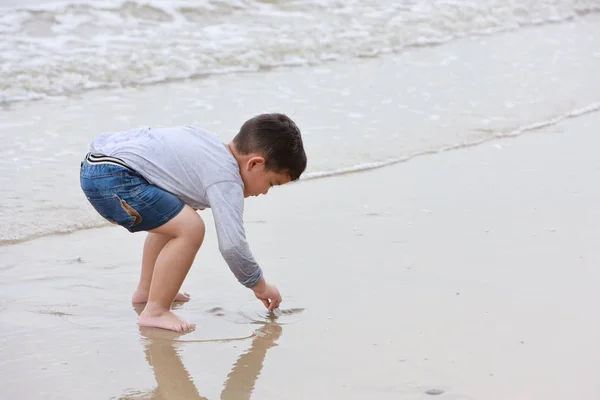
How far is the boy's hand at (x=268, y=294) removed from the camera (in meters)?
2.92

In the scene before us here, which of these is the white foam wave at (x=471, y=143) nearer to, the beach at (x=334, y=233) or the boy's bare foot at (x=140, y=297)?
the beach at (x=334, y=233)

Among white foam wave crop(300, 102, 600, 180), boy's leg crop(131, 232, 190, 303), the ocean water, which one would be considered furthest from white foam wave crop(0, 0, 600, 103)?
boy's leg crop(131, 232, 190, 303)

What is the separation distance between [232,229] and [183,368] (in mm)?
480

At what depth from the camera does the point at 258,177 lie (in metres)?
2.94

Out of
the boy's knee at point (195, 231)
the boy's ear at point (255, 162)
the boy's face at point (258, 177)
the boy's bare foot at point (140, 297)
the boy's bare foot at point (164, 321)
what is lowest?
the boy's bare foot at point (140, 297)

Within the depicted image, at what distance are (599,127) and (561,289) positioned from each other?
306cm

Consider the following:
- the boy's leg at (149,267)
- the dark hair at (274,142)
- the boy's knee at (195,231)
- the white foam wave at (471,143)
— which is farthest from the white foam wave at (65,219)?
the dark hair at (274,142)

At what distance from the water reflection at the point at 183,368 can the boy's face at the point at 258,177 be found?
19.0 inches

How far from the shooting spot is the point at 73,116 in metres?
6.02

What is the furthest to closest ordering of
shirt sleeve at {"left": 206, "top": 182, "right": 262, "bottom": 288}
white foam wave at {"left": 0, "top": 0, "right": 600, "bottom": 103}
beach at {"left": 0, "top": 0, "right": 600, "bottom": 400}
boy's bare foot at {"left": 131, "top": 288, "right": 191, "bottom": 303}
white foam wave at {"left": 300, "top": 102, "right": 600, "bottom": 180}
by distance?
white foam wave at {"left": 0, "top": 0, "right": 600, "bottom": 103}, white foam wave at {"left": 300, "top": 102, "right": 600, "bottom": 180}, boy's bare foot at {"left": 131, "top": 288, "right": 191, "bottom": 303}, shirt sleeve at {"left": 206, "top": 182, "right": 262, "bottom": 288}, beach at {"left": 0, "top": 0, "right": 600, "bottom": 400}

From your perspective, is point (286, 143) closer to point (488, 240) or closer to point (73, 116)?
point (488, 240)

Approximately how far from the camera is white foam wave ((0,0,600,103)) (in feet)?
24.7

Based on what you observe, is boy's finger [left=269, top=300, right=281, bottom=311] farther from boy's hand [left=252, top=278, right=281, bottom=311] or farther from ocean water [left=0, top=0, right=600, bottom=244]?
ocean water [left=0, top=0, right=600, bottom=244]

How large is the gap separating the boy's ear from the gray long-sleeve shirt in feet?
0.16
